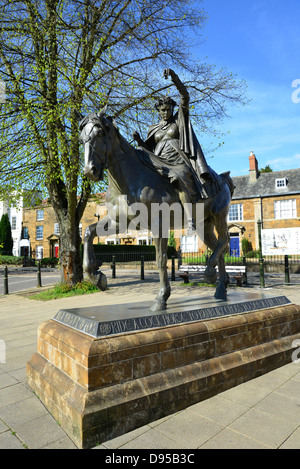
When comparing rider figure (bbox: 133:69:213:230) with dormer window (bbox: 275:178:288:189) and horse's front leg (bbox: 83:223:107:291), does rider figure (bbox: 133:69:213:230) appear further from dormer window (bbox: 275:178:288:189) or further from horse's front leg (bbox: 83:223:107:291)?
dormer window (bbox: 275:178:288:189)

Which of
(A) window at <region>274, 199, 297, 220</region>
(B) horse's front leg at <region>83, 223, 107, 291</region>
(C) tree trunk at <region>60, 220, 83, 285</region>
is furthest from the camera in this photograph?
(A) window at <region>274, 199, 297, 220</region>

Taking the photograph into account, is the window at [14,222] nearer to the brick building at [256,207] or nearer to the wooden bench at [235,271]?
the brick building at [256,207]

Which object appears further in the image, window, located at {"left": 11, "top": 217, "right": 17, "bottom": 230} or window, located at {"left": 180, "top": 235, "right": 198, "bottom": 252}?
window, located at {"left": 11, "top": 217, "right": 17, "bottom": 230}

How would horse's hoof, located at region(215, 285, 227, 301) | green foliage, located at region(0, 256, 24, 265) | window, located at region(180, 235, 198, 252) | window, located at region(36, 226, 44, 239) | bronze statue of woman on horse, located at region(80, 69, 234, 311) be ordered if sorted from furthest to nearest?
window, located at region(36, 226, 44, 239)
green foliage, located at region(0, 256, 24, 265)
window, located at region(180, 235, 198, 252)
horse's hoof, located at region(215, 285, 227, 301)
bronze statue of woman on horse, located at region(80, 69, 234, 311)

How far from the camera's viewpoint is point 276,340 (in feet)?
14.1

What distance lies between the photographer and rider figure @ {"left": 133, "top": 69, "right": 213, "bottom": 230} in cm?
416

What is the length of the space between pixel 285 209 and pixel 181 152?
29.3 m

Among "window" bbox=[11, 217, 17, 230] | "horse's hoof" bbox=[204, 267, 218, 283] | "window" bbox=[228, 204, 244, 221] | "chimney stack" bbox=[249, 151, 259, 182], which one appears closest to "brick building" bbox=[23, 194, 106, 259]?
"window" bbox=[11, 217, 17, 230]

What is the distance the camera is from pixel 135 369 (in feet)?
9.33

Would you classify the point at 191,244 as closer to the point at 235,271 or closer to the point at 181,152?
the point at 235,271

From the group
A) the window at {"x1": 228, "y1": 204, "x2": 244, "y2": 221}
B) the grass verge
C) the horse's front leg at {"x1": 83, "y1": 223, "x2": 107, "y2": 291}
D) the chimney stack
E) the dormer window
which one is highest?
A: the chimney stack

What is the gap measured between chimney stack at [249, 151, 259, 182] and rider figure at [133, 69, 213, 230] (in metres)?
31.7

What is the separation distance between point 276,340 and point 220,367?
132 cm

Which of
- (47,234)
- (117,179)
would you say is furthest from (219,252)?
(47,234)
